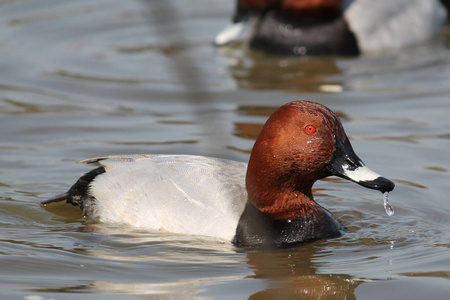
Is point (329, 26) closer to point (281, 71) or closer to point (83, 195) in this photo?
point (281, 71)

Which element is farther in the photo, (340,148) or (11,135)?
(11,135)

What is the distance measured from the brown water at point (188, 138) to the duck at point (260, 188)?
0.40 feet

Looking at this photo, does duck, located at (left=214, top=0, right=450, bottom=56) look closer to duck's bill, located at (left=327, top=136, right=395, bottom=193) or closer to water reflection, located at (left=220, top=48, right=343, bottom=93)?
water reflection, located at (left=220, top=48, right=343, bottom=93)

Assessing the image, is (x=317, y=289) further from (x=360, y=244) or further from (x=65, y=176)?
(x=65, y=176)

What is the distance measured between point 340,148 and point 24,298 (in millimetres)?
2130

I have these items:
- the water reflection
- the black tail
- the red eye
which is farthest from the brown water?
the red eye

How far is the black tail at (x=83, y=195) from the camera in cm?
547

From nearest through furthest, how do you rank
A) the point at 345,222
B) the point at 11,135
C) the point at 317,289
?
the point at 317,289, the point at 345,222, the point at 11,135

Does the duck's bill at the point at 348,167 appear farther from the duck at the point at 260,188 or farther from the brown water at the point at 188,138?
the brown water at the point at 188,138

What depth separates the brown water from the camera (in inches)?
174

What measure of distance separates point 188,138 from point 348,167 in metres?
2.71

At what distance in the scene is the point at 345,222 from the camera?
5543 mm

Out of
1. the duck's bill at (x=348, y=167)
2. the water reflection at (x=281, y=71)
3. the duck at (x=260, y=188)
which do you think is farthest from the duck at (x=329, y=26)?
the duck's bill at (x=348, y=167)

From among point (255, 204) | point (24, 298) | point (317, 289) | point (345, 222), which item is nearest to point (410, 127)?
point (345, 222)
